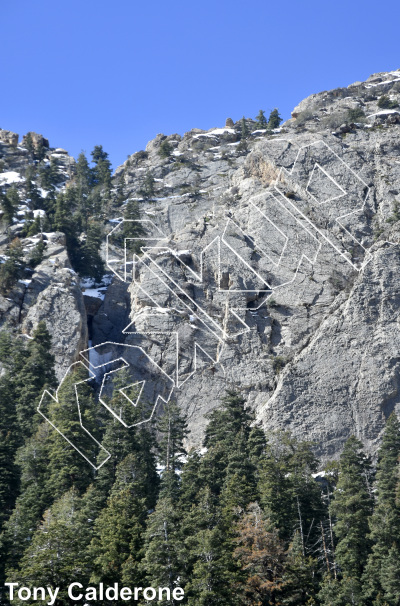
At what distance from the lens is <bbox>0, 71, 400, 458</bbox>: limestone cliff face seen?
57.8m

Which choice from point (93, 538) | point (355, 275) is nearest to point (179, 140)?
point (355, 275)

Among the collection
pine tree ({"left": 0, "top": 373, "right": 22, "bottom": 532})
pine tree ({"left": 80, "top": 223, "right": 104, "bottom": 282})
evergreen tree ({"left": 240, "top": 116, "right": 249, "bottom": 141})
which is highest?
evergreen tree ({"left": 240, "top": 116, "right": 249, "bottom": 141})

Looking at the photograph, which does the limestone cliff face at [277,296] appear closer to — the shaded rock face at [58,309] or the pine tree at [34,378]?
the shaded rock face at [58,309]

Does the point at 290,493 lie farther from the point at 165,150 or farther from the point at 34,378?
the point at 165,150

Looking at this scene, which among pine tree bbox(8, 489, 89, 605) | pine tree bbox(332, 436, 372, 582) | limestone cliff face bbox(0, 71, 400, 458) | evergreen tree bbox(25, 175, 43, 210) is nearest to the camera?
pine tree bbox(8, 489, 89, 605)

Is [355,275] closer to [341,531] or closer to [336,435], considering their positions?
[336,435]

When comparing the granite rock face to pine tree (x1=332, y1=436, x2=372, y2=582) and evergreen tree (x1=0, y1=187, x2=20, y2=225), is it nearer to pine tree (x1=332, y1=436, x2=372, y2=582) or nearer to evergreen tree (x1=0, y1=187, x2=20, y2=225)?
pine tree (x1=332, y1=436, x2=372, y2=582)

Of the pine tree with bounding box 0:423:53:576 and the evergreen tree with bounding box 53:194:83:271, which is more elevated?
the evergreen tree with bounding box 53:194:83:271

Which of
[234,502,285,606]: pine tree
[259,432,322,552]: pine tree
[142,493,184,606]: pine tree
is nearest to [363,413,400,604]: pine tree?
[259,432,322,552]: pine tree

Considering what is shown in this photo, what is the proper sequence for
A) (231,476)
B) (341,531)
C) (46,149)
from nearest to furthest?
(341,531) → (231,476) → (46,149)

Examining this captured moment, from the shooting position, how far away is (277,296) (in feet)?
213

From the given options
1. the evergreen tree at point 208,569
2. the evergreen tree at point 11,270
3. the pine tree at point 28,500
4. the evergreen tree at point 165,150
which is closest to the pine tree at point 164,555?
the evergreen tree at point 208,569

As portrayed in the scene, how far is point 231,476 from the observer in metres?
43.8

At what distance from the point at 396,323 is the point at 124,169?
2279 inches
